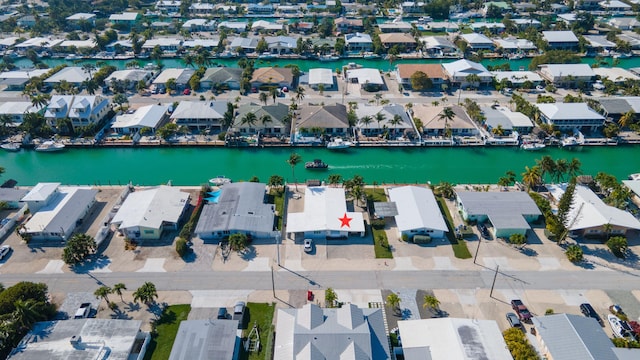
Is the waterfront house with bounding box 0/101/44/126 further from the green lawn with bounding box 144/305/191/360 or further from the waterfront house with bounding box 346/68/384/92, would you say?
the waterfront house with bounding box 346/68/384/92

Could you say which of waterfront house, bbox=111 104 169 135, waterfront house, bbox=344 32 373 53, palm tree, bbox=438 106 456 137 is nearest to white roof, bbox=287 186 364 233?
palm tree, bbox=438 106 456 137

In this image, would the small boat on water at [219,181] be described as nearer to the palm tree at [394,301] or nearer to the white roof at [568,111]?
the palm tree at [394,301]

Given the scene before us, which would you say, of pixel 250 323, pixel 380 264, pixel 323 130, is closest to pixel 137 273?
pixel 250 323

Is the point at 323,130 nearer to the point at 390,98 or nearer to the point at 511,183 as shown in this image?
the point at 390,98

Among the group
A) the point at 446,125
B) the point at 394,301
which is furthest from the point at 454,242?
the point at 446,125

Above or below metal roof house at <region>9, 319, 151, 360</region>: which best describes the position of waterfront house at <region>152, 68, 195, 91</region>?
above
